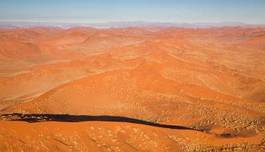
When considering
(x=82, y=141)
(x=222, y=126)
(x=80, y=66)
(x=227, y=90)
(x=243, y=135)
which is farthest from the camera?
(x=80, y=66)

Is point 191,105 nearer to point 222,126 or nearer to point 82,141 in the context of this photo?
point 222,126

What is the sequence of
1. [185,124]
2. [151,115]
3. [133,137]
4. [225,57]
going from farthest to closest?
[225,57] → [151,115] → [185,124] → [133,137]

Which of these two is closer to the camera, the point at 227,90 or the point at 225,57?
the point at 227,90

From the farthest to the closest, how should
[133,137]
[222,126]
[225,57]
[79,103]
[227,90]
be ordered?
[225,57] → [227,90] → [79,103] → [222,126] → [133,137]

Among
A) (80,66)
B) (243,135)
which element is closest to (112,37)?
(80,66)

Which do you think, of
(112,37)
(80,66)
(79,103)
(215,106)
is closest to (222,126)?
(215,106)

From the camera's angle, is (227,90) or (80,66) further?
(80,66)

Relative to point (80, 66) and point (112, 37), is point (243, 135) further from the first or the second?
point (112, 37)

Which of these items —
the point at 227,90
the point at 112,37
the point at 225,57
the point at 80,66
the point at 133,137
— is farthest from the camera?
the point at 112,37
